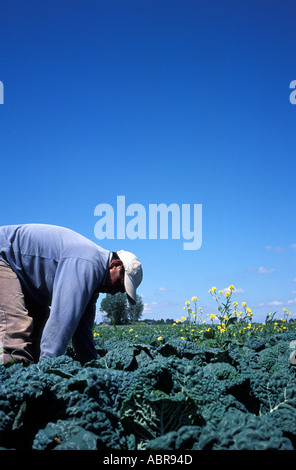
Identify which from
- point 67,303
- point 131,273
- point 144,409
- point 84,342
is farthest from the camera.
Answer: point 84,342

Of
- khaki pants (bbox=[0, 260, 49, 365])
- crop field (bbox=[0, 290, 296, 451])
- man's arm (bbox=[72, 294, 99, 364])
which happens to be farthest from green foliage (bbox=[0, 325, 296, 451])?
man's arm (bbox=[72, 294, 99, 364])

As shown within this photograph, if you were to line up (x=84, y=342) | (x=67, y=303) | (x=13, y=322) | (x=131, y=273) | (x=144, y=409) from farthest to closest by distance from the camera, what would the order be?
(x=84, y=342) → (x=131, y=273) → (x=13, y=322) → (x=67, y=303) → (x=144, y=409)

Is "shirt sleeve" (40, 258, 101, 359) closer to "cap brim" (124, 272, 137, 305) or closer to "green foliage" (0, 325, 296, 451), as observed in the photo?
"cap brim" (124, 272, 137, 305)

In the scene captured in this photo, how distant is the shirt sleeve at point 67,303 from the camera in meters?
3.40

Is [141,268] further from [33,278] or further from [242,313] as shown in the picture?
[242,313]

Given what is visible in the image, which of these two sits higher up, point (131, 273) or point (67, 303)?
point (131, 273)

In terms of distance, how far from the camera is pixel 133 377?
2387 millimetres

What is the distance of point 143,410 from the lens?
212 centimetres

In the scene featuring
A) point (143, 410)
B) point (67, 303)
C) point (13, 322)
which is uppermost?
point (67, 303)

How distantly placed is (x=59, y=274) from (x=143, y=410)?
176 centimetres

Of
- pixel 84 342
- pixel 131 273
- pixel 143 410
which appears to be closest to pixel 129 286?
pixel 131 273

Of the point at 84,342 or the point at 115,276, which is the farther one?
the point at 84,342

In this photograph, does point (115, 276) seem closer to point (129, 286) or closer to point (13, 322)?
point (129, 286)

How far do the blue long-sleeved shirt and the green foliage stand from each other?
0.67 m
